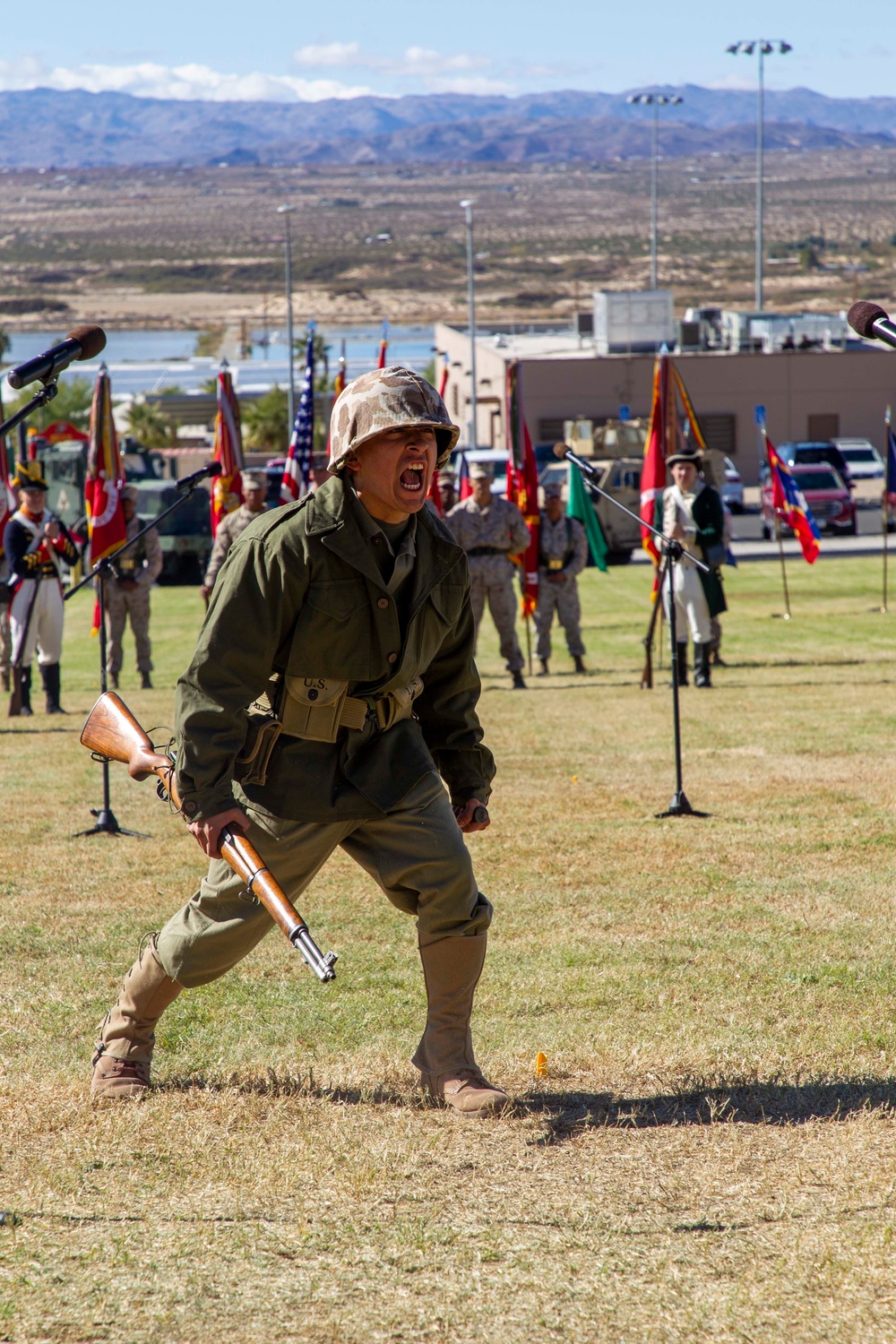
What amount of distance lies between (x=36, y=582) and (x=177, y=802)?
32.5 ft

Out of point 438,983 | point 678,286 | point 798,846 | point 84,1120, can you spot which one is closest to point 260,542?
point 438,983

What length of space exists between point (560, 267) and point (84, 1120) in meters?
160

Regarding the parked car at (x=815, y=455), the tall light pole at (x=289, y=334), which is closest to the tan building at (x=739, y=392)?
the tall light pole at (x=289, y=334)

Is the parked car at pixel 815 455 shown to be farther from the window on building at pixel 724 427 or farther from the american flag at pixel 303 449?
the american flag at pixel 303 449

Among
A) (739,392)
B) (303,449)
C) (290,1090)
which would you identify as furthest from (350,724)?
(739,392)

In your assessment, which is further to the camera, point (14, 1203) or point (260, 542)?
point (260, 542)

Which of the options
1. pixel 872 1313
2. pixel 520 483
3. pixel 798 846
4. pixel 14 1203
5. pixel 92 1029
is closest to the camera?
pixel 872 1313

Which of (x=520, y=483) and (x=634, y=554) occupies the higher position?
(x=520, y=483)

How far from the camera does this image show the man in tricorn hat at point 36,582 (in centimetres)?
1338

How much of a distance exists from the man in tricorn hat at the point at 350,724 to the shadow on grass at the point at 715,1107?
21 centimetres

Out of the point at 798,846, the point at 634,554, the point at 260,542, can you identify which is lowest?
the point at 634,554

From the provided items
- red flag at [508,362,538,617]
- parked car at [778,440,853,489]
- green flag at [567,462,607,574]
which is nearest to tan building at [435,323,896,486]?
parked car at [778,440,853,489]

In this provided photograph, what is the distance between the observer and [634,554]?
31719 millimetres

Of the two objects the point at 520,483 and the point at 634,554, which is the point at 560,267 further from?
the point at 520,483
